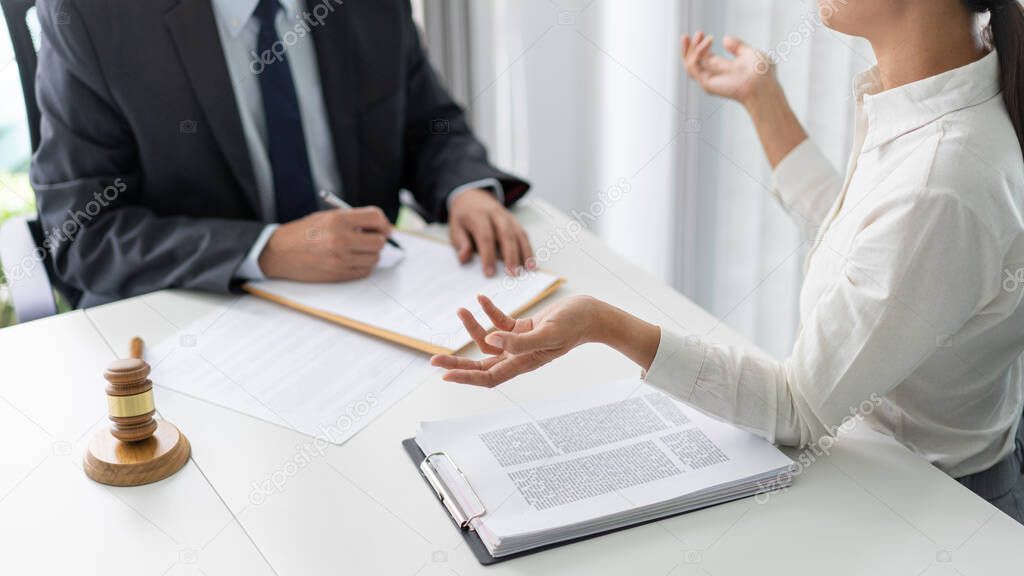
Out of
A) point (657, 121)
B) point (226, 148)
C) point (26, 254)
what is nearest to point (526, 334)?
point (226, 148)

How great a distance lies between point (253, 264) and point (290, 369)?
284mm

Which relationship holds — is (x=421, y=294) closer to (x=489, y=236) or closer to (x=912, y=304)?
(x=489, y=236)

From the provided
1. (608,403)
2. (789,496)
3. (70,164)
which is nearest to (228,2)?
(70,164)

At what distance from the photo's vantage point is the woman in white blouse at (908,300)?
37.4 inches

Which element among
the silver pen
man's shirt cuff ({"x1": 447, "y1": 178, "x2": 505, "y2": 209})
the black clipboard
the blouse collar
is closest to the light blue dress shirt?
man's shirt cuff ({"x1": 447, "y1": 178, "x2": 505, "y2": 209})

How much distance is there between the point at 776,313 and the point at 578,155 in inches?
33.6

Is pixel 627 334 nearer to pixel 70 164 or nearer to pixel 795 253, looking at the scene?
pixel 70 164

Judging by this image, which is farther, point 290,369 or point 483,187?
point 483,187

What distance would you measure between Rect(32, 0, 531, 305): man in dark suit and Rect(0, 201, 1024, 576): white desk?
36cm

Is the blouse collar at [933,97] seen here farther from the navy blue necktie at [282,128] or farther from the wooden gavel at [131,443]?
the navy blue necktie at [282,128]

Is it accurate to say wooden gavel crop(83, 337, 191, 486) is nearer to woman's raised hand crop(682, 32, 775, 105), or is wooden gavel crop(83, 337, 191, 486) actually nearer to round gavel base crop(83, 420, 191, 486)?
round gavel base crop(83, 420, 191, 486)

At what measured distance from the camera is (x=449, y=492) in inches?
38.6

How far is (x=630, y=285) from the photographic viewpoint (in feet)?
4.81

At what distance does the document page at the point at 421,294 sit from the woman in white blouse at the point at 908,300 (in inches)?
12.1
